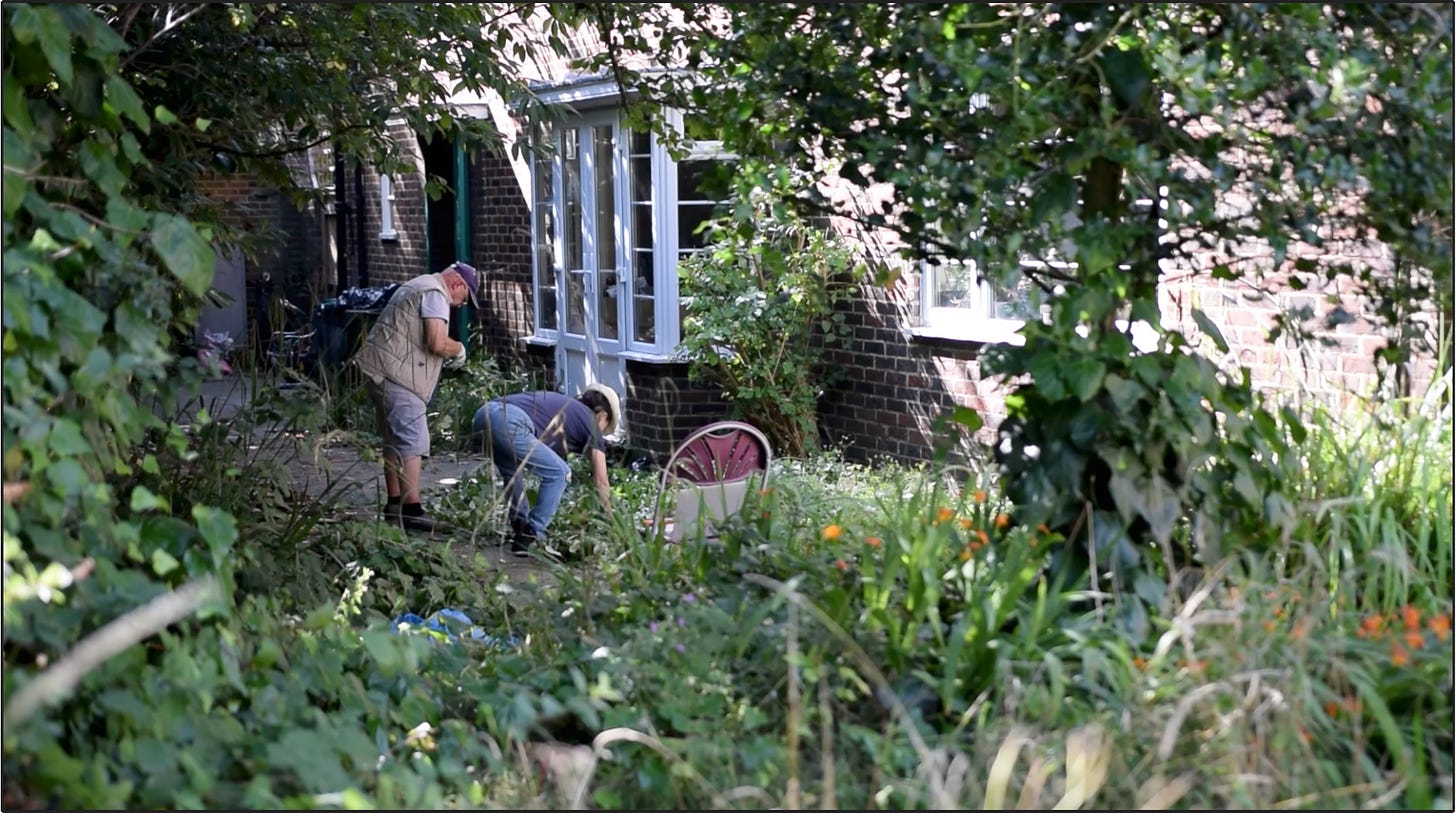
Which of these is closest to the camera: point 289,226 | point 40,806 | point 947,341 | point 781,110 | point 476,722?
point 40,806

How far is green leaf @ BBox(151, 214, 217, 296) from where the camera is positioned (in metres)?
3.51

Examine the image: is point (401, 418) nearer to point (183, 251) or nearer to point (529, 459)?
point (529, 459)

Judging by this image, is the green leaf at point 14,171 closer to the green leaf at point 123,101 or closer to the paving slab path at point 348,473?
the green leaf at point 123,101

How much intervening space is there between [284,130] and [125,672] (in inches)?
188

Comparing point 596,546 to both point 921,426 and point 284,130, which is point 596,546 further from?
point 921,426

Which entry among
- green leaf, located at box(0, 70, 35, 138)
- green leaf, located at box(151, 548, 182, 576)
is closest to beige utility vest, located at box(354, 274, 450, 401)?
green leaf, located at box(0, 70, 35, 138)

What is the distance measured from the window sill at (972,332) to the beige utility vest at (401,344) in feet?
9.58

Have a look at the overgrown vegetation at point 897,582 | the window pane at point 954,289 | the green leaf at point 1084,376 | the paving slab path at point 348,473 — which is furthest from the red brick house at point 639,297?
the green leaf at point 1084,376

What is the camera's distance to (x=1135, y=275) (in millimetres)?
4211

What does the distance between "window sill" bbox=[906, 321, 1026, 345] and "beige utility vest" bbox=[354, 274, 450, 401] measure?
2920 millimetres

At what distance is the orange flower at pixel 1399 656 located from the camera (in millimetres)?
3266


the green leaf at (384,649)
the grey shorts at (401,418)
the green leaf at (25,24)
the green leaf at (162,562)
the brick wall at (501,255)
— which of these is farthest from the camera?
the brick wall at (501,255)

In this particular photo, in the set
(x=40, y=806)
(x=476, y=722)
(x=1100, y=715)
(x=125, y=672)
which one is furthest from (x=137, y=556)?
(x=1100, y=715)

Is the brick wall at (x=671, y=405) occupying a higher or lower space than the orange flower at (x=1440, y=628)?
lower
